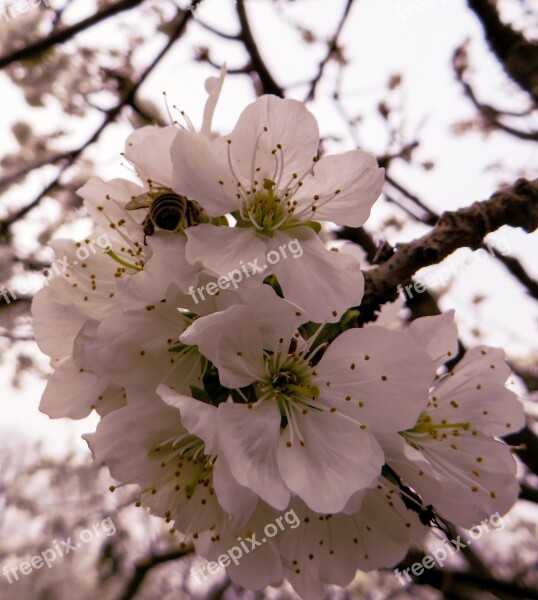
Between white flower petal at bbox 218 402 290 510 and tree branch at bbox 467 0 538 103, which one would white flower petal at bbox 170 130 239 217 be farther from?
tree branch at bbox 467 0 538 103

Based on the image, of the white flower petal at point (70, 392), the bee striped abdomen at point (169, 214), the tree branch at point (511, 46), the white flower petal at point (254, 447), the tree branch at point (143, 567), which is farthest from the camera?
the tree branch at point (143, 567)

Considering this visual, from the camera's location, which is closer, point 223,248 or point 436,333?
point 223,248

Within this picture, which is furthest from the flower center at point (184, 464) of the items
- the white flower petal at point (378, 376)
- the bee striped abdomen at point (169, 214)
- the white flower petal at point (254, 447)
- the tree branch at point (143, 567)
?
the tree branch at point (143, 567)

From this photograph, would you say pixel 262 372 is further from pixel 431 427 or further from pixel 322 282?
pixel 431 427

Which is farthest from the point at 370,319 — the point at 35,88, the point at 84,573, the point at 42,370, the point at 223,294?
the point at 84,573

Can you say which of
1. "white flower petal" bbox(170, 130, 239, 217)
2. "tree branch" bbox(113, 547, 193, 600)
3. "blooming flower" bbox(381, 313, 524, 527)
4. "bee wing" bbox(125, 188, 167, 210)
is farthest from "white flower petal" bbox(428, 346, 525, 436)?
"tree branch" bbox(113, 547, 193, 600)

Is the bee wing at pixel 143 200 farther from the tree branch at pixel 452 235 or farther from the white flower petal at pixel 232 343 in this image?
the tree branch at pixel 452 235

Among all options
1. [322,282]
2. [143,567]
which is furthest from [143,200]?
[143,567]
